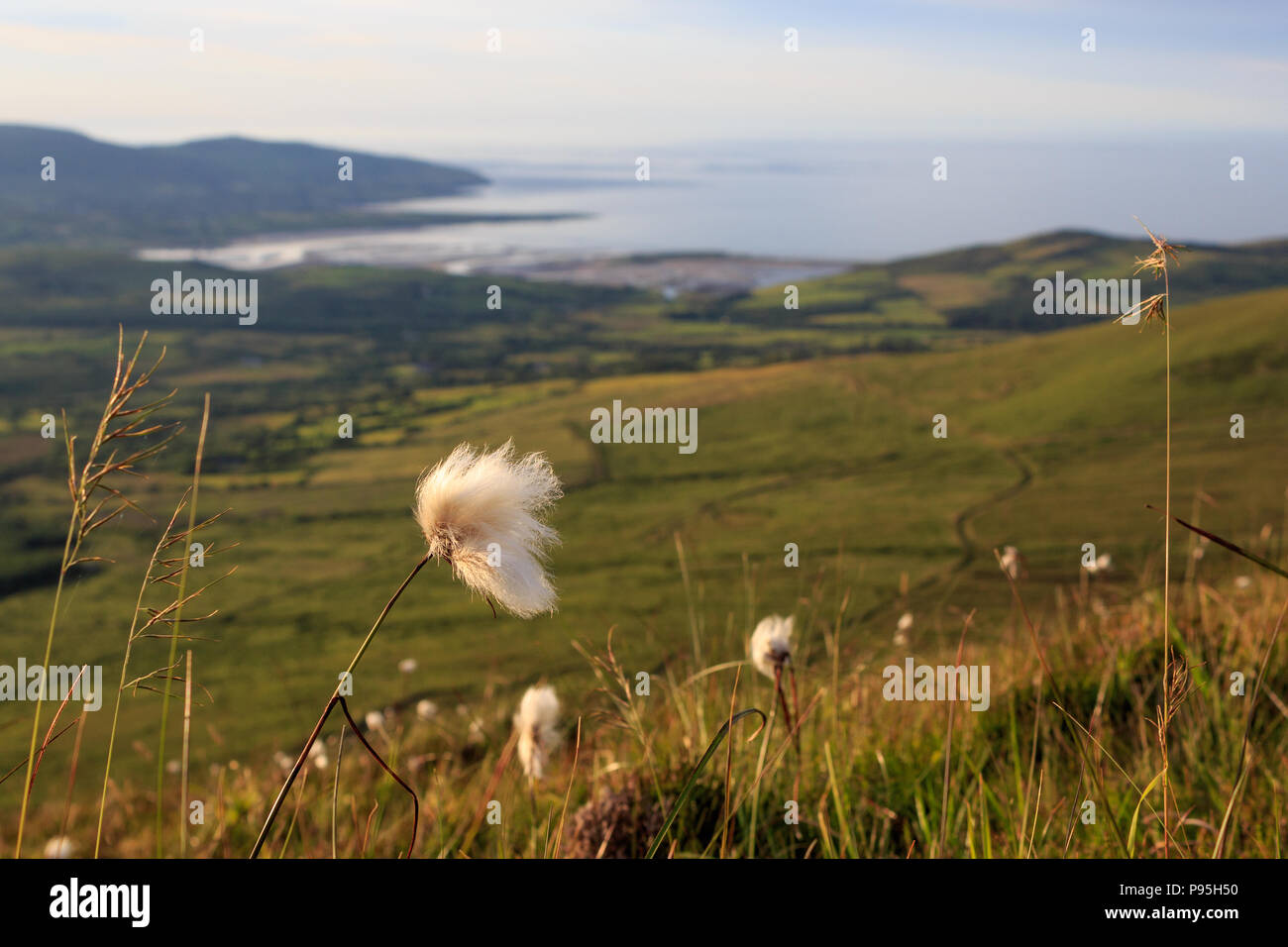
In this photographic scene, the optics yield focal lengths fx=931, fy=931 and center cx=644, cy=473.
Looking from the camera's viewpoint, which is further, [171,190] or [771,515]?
[171,190]

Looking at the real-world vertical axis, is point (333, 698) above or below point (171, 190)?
below

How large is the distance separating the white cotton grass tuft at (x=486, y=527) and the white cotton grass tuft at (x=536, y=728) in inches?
61.0

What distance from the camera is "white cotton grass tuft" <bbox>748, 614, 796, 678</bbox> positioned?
2791 millimetres

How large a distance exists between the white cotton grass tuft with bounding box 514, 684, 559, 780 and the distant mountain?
132m

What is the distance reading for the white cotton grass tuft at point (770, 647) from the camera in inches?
110

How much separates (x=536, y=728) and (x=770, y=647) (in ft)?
2.78

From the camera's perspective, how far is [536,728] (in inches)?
122
